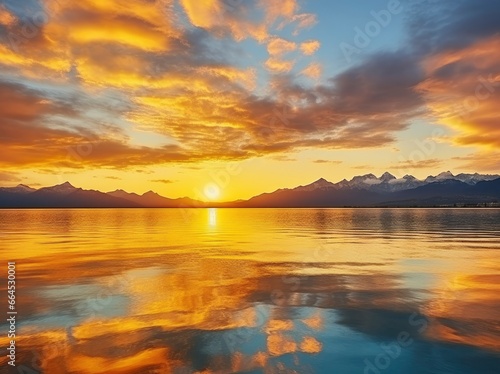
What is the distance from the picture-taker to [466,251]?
37.5 metres

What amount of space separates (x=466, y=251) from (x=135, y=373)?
37.1 m

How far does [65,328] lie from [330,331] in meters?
10.4

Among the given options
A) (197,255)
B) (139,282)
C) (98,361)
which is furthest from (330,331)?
(197,255)

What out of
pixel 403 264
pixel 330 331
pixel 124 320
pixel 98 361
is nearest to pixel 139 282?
pixel 124 320

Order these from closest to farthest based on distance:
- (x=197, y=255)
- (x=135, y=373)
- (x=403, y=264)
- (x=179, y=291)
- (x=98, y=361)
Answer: (x=135, y=373), (x=98, y=361), (x=179, y=291), (x=403, y=264), (x=197, y=255)

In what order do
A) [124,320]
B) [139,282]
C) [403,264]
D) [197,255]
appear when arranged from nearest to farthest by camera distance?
[124,320] → [139,282] → [403,264] → [197,255]

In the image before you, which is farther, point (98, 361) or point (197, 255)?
point (197, 255)

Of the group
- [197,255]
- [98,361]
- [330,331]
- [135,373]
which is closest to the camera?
[135,373]

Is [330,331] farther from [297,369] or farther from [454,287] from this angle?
[454,287]

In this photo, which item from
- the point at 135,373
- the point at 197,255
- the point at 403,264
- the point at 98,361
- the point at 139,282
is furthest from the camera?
the point at 197,255

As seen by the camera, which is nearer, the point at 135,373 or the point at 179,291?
the point at 135,373

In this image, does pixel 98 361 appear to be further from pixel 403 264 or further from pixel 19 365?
pixel 403 264

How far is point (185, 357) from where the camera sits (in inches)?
457

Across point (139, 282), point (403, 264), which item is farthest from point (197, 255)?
point (403, 264)
